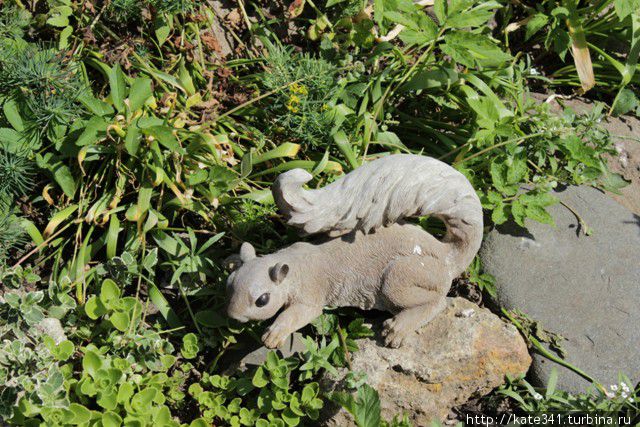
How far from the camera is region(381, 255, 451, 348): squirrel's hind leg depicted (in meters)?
3.01

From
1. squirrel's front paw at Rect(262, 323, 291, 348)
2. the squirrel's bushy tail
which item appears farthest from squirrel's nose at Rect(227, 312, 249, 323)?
the squirrel's bushy tail

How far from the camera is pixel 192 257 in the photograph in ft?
11.2

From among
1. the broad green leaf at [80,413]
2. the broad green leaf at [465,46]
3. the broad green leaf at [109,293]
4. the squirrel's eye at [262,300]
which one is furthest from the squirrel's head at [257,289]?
the broad green leaf at [465,46]

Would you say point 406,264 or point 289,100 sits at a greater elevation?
point 289,100

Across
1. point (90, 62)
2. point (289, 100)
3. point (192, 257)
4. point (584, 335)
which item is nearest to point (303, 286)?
point (192, 257)

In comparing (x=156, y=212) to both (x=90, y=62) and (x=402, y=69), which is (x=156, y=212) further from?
(x=402, y=69)

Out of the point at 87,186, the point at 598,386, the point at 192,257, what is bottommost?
the point at 598,386

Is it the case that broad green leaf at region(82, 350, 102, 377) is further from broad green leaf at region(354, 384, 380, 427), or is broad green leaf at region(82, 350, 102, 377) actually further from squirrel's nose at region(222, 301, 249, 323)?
broad green leaf at region(354, 384, 380, 427)

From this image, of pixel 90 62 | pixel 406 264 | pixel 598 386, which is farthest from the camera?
pixel 90 62

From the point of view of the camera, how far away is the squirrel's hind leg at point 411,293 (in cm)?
301

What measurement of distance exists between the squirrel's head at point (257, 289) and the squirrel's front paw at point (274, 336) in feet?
0.24

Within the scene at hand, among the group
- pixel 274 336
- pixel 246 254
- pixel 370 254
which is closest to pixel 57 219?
pixel 246 254

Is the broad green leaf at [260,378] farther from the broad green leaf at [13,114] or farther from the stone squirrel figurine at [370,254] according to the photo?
the broad green leaf at [13,114]

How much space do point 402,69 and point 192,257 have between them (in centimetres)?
175
